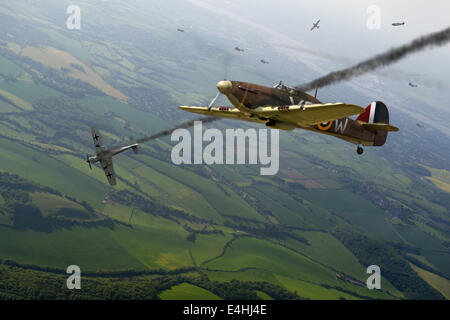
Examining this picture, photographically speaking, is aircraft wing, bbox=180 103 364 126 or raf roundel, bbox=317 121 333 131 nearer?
aircraft wing, bbox=180 103 364 126

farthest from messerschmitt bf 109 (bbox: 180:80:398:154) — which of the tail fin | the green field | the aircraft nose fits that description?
the green field

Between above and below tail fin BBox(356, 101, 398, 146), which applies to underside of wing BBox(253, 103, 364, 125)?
below

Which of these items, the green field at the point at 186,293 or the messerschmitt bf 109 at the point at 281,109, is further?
the green field at the point at 186,293

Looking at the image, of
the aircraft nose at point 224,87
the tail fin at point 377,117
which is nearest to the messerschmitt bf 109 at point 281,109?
the aircraft nose at point 224,87

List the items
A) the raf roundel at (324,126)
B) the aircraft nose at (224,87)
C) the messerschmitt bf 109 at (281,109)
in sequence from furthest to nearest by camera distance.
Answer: the raf roundel at (324,126) < the aircraft nose at (224,87) < the messerschmitt bf 109 at (281,109)

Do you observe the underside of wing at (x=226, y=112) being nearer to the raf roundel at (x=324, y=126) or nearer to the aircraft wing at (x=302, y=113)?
the aircraft wing at (x=302, y=113)

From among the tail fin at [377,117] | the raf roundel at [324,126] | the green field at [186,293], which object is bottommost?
the green field at [186,293]

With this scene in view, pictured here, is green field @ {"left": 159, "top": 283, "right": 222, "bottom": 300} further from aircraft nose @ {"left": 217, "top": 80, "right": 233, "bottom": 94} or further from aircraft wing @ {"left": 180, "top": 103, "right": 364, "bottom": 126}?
aircraft nose @ {"left": 217, "top": 80, "right": 233, "bottom": 94}

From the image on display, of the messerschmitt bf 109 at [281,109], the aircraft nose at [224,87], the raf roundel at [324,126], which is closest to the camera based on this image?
the messerschmitt bf 109 at [281,109]

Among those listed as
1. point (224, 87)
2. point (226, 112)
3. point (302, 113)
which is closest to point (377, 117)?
point (302, 113)
